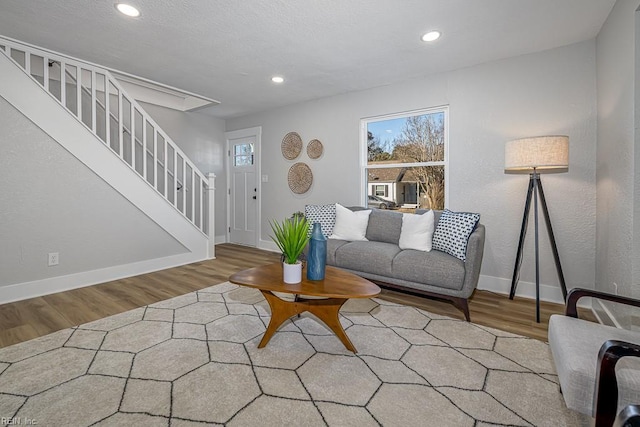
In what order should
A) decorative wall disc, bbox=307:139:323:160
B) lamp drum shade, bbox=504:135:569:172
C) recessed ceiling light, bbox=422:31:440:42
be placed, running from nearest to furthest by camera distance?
lamp drum shade, bbox=504:135:569:172 → recessed ceiling light, bbox=422:31:440:42 → decorative wall disc, bbox=307:139:323:160

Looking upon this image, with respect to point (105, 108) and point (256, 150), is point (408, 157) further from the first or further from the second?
point (105, 108)

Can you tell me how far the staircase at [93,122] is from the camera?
2857 millimetres

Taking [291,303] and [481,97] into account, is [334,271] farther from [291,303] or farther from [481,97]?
[481,97]

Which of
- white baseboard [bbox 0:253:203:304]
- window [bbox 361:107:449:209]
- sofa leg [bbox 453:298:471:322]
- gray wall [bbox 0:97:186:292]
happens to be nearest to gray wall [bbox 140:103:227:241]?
white baseboard [bbox 0:253:203:304]

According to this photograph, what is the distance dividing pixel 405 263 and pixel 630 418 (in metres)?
2.06

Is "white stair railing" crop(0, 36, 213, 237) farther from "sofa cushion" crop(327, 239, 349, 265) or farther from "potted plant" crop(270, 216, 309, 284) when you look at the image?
"potted plant" crop(270, 216, 309, 284)

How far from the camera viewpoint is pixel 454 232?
282cm


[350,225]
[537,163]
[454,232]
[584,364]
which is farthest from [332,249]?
[584,364]

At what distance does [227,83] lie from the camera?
13.0 ft

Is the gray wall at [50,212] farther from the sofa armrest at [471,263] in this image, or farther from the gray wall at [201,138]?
the sofa armrest at [471,263]

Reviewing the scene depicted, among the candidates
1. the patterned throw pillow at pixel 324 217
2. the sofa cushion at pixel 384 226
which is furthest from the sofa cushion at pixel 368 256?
the patterned throw pillow at pixel 324 217

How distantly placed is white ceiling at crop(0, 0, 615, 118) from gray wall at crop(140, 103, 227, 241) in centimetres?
152

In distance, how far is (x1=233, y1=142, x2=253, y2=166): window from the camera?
222 inches

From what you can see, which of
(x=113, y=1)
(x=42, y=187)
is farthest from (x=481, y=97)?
(x=42, y=187)
